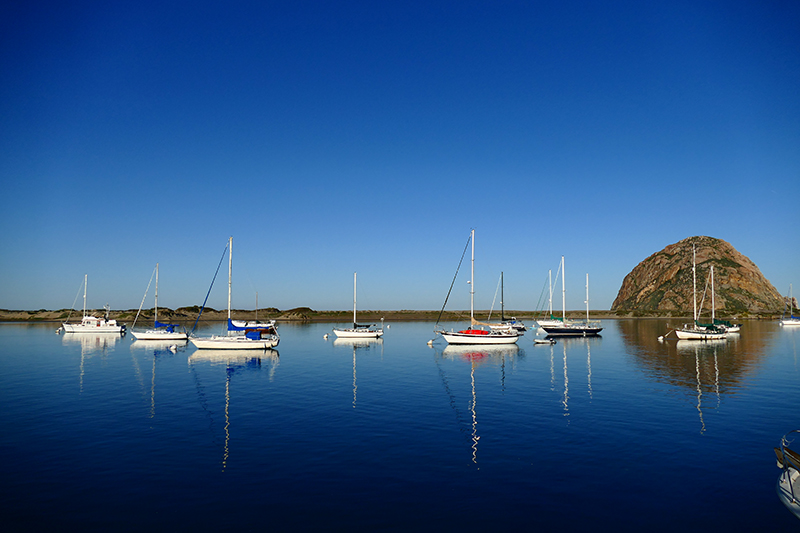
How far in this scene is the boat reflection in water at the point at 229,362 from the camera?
3339cm

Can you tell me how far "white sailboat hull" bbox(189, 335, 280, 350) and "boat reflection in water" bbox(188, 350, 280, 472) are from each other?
0.59 m

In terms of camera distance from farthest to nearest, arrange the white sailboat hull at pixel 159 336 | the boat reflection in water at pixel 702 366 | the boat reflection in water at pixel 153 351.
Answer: the white sailboat hull at pixel 159 336 < the boat reflection in water at pixel 153 351 < the boat reflection in water at pixel 702 366

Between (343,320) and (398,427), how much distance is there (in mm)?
141029

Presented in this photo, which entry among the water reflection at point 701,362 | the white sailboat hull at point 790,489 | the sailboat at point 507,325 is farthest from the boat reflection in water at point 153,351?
the sailboat at point 507,325

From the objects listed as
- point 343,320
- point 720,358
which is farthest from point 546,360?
point 343,320

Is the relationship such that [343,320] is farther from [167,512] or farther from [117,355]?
[167,512]

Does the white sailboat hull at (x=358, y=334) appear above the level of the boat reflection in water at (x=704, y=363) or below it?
below

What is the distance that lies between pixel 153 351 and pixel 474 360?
41.4 metres

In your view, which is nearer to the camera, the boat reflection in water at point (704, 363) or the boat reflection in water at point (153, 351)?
the boat reflection in water at point (704, 363)

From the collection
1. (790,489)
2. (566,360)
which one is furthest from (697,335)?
A: (790,489)

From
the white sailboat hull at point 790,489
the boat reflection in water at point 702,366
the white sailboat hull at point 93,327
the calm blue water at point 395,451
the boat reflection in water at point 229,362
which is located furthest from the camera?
the white sailboat hull at point 93,327

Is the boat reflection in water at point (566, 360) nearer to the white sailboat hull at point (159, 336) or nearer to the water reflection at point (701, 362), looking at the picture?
the water reflection at point (701, 362)

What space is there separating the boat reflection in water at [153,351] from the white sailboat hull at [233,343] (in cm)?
397

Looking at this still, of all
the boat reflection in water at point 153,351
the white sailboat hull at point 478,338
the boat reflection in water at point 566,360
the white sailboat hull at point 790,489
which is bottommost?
the boat reflection in water at point 153,351
